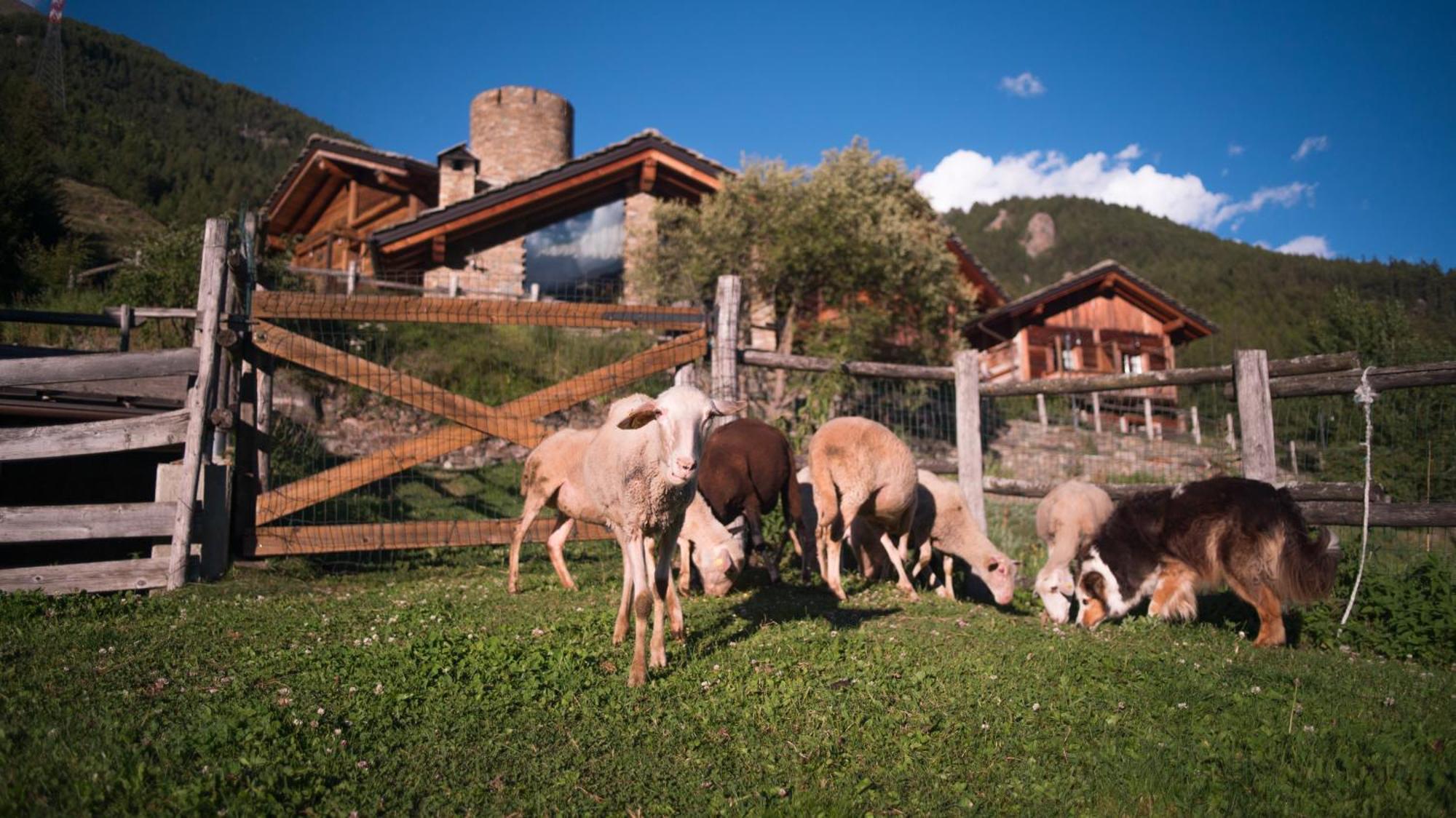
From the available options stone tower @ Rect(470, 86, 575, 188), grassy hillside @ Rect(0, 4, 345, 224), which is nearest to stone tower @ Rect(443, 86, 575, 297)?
stone tower @ Rect(470, 86, 575, 188)

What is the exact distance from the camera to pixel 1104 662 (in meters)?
5.78

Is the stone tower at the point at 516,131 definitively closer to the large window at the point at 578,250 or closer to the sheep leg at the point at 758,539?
the large window at the point at 578,250

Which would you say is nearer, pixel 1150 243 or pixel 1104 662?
pixel 1104 662

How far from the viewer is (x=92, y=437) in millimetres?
7562

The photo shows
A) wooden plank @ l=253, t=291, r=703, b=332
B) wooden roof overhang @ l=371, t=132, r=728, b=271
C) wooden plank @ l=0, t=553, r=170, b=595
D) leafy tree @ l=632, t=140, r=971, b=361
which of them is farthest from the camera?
wooden roof overhang @ l=371, t=132, r=728, b=271

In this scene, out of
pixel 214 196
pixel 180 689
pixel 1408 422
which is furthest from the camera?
pixel 214 196

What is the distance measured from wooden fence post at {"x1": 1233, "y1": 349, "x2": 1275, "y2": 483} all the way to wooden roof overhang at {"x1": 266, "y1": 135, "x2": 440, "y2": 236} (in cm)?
2657

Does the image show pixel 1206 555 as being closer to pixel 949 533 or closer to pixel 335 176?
pixel 949 533

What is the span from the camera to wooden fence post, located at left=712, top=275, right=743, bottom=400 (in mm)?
10227

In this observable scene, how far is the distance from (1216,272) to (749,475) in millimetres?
68549

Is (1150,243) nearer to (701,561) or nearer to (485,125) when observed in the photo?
(485,125)

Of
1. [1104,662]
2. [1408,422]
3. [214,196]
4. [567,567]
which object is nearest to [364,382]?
[567,567]

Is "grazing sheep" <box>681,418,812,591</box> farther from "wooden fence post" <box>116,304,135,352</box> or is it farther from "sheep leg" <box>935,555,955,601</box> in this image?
"wooden fence post" <box>116,304,135,352</box>

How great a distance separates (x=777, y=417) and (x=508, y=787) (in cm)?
897
